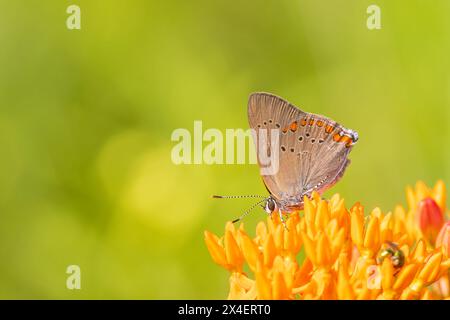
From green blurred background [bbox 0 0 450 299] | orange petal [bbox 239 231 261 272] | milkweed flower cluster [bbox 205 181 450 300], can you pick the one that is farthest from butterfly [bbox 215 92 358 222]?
green blurred background [bbox 0 0 450 299]

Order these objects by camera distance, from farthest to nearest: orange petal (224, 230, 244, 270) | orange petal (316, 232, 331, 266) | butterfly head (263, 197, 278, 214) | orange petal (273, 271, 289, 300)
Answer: butterfly head (263, 197, 278, 214)
orange petal (224, 230, 244, 270)
orange petal (316, 232, 331, 266)
orange petal (273, 271, 289, 300)

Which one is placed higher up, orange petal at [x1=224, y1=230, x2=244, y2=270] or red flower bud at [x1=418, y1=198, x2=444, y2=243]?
A: red flower bud at [x1=418, y1=198, x2=444, y2=243]

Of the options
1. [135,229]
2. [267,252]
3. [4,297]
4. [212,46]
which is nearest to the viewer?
[267,252]

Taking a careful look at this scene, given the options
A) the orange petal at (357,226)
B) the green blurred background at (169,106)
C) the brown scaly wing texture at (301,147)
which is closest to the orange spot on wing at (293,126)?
the brown scaly wing texture at (301,147)

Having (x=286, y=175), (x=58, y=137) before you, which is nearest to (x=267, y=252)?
(x=286, y=175)

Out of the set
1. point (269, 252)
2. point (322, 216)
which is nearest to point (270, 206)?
point (322, 216)

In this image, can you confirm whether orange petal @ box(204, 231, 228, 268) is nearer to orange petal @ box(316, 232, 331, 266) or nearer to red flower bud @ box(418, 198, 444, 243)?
orange petal @ box(316, 232, 331, 266)

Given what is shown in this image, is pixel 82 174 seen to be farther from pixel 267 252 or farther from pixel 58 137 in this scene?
pixel 267 252

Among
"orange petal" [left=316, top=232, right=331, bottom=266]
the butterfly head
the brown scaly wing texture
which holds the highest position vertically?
the brown scaly wing texture
